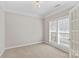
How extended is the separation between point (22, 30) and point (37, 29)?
1.38m

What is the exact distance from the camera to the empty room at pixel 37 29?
3.39 meters

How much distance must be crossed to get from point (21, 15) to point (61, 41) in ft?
10.1

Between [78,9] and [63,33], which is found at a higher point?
[78,9]

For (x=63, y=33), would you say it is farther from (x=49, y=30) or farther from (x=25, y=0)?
(x=25, y=0)

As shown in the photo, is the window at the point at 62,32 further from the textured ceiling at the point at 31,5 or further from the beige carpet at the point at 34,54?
the textured ceiling at the point at 31,5

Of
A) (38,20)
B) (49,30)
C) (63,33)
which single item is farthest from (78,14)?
(38,20)

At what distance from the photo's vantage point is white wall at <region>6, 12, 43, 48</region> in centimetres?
465

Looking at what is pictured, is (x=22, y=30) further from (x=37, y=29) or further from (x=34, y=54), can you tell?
(x=34, y=54)

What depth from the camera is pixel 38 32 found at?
21.0 feet

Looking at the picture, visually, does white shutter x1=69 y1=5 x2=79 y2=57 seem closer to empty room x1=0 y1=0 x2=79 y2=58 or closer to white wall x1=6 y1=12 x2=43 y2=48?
empty room x1=0 y1=0 x2=79 y2=58

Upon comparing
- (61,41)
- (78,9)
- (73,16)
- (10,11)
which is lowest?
(61,41)

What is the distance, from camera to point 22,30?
5.39 m

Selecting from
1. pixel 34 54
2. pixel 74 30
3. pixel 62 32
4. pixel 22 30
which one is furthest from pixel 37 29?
pixel 74 30

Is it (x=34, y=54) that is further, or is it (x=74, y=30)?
(x=34, y=54)
